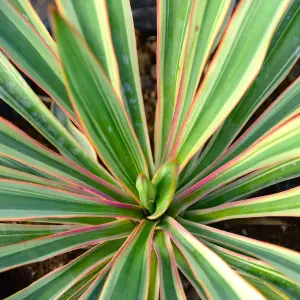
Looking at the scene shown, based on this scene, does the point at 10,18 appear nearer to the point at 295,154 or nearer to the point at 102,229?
the point at 102,229

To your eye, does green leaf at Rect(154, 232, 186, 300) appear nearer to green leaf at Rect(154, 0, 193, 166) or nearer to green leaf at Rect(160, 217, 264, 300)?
green leaf at Rect(160, 217, 264, 300)

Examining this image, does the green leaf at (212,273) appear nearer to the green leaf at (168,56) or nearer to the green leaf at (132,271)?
the green leaf at (132,271)

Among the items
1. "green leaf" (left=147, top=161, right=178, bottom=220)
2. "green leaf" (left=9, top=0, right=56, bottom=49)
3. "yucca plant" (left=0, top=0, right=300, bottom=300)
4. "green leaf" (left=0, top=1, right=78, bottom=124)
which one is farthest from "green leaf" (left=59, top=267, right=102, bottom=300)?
"green leaf" (left=9, top=0, right=56, bottom=49)

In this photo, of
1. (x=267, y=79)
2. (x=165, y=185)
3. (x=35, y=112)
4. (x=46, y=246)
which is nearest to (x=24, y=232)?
(x=46, y=246)

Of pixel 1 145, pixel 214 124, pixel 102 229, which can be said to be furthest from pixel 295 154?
pixel 1 145

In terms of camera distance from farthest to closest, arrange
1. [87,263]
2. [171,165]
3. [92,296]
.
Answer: [87,263] → [92,296] → [171,165]

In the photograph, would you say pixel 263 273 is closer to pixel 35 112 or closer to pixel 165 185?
pixel 165 185
